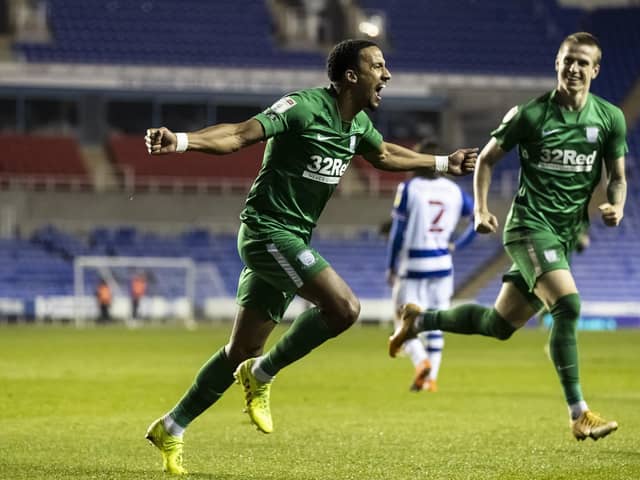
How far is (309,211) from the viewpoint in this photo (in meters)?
7.82

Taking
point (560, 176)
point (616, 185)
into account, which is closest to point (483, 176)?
point (560, 176)

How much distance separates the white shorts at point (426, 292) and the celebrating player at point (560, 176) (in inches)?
209

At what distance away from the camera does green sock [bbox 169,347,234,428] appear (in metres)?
7.84

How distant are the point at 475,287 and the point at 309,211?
115ft

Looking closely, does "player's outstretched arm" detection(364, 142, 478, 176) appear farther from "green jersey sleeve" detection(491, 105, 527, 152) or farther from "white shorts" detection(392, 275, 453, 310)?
"white shorts" detection(392, 275, 453, 310)

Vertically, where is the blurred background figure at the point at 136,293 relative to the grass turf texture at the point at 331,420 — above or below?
below

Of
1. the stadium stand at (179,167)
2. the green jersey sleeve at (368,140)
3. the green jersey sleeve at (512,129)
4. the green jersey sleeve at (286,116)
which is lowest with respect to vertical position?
the stadium stand at (179,167)

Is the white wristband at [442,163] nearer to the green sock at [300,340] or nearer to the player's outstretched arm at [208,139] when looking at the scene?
the green sock at [300,340]

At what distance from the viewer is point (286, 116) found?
7.43 meters

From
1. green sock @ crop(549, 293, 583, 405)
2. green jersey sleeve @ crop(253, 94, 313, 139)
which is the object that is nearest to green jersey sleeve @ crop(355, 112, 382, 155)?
green jersey sleeve @ crop(253, 94, 313, 139)

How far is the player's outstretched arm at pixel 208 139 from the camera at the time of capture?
640 cm

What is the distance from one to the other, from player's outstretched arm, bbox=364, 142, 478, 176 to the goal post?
31.0 meters

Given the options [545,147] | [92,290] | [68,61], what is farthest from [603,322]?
[545,147]

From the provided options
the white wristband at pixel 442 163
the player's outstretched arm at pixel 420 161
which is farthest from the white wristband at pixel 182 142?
the white wristband at pixel 442 163
